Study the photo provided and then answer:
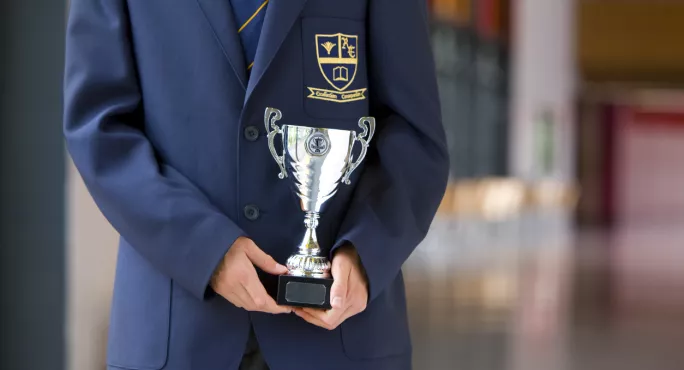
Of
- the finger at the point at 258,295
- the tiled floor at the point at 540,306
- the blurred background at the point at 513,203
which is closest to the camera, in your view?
the finger at the point at 258,295

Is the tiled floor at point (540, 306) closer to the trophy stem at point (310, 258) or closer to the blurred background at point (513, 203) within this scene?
the blurred background at point (513, 203)

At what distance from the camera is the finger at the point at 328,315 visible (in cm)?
114

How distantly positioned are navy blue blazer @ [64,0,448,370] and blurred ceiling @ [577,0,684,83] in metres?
23.5

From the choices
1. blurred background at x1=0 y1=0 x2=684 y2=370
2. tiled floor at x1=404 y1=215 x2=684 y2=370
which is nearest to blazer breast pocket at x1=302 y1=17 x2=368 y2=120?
blurred background at x1=0 y1=0 x2=684 y2=370

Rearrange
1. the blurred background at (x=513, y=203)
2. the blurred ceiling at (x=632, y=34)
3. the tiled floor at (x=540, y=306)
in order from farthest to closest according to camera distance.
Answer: the blurred ceiling at (x=632, y=34) → the tiled floor at (x=540, y=306) → the blurred background at (x=513, y=203)

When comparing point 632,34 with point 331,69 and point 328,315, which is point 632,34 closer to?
point 331,69

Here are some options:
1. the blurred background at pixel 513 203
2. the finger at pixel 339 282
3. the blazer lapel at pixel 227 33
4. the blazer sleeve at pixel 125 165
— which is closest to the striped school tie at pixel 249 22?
the blazer lapel at pixel 227 33

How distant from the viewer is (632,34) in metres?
23.8

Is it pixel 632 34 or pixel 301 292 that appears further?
pixel 632 34

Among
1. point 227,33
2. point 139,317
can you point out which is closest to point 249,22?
point 227,33

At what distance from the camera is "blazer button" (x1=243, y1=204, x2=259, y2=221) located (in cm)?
121

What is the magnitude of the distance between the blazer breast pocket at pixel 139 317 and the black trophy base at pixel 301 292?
0.50 feet

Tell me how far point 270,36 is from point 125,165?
231 mm

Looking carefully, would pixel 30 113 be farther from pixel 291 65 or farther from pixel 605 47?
pixel 605 47
